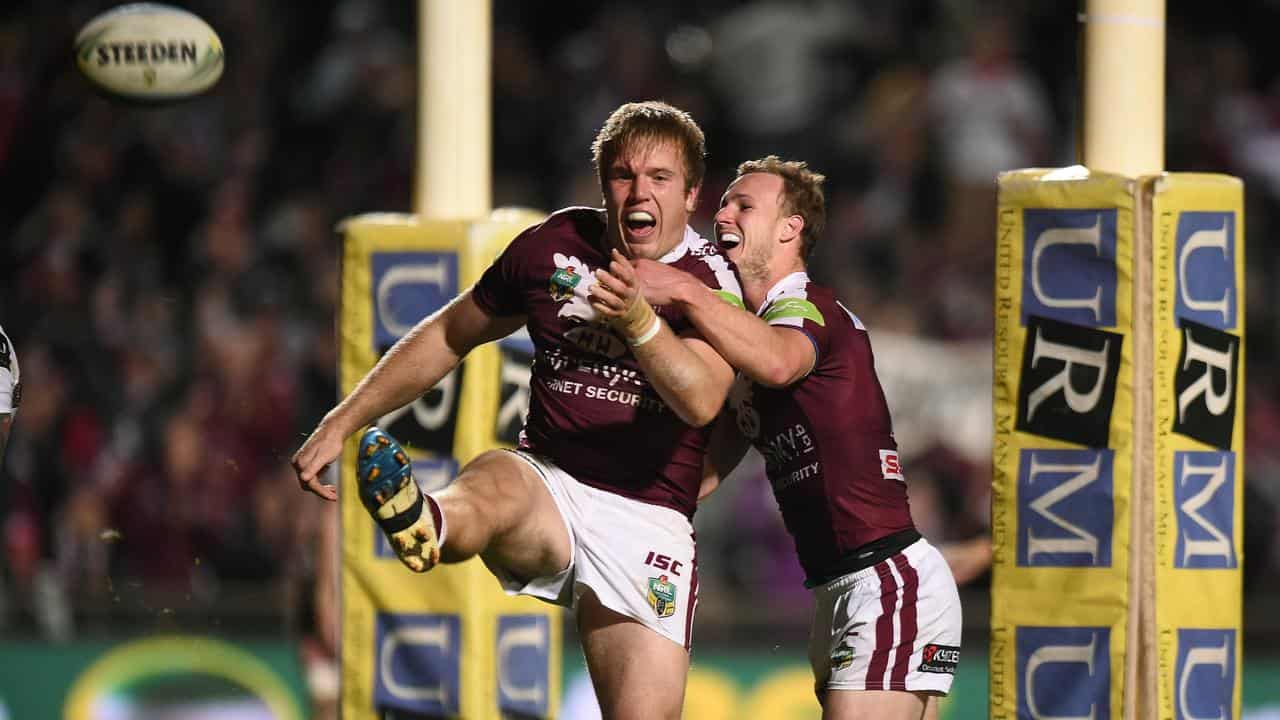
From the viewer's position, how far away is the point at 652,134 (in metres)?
4.32

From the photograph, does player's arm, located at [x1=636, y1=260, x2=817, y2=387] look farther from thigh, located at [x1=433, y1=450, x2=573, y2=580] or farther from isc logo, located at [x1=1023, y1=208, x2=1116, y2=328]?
isc logo, located at [x1=1023, y1=208, x2=1116, y2=328]

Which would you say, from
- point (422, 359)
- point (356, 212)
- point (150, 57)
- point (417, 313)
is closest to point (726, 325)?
point (422, 359)

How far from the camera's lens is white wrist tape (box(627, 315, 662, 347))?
13.1 ft

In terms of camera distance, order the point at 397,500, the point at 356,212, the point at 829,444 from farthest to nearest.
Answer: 1. the point at 356,212
2. the point at 829,444
3. the point at 397,500

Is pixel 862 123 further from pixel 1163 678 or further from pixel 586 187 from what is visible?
pixel 1163 678

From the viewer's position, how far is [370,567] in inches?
213

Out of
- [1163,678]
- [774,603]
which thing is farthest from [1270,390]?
[1163,678]

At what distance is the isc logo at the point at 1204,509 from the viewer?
15.4ft

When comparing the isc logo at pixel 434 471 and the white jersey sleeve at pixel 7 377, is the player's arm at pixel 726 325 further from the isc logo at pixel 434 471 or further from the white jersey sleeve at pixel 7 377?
the white jersey sleeve at pixel 7 377

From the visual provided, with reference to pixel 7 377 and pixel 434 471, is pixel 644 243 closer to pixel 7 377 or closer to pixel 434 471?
pixel 434 471

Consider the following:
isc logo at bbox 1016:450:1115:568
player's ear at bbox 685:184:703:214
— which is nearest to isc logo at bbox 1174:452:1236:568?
isc logo at bbox 1016:450:1115:568

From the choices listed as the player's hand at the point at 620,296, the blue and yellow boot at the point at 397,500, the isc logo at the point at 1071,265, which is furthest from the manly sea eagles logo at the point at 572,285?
the isc logo at the point at 1071,265

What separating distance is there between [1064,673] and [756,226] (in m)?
1.45

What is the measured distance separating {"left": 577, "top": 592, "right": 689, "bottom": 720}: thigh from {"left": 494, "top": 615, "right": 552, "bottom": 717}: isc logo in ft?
3.22
